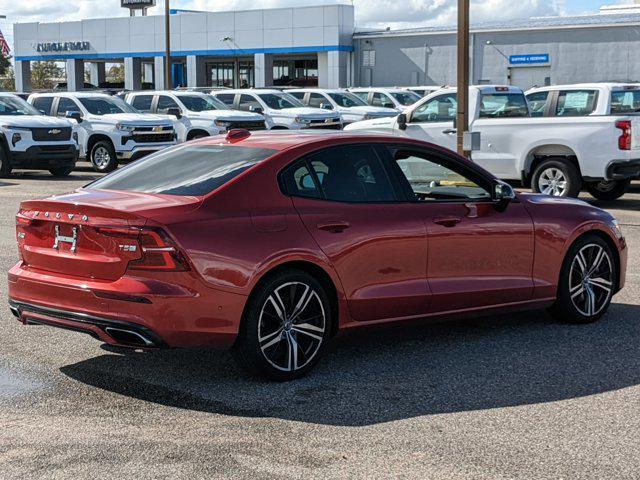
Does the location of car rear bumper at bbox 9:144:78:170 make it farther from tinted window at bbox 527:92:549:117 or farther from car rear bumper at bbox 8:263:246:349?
car rear bumper at bbox 8:263:246:349

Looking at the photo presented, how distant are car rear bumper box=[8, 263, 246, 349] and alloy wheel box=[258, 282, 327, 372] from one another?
0.24 meters

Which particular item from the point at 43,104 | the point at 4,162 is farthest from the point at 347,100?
the point at 4,162

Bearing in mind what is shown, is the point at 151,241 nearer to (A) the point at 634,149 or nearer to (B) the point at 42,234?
(B) the point at 42,234

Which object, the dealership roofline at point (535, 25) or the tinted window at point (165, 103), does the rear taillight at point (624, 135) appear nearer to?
the tinted window at point (165, 103)

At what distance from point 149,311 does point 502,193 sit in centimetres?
287

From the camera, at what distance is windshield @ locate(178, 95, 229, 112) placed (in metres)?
27.6

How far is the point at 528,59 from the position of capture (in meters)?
55.4

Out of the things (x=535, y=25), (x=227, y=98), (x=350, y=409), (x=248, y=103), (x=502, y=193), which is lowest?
(x=350, y=409)

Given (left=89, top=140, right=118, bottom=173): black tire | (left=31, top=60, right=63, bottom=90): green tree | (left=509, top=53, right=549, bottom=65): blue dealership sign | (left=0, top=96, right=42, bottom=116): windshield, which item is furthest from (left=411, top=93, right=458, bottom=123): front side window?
(left=31, top=60, right=63, bottom=90): green tree

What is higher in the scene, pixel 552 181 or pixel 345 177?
pixel 345 177

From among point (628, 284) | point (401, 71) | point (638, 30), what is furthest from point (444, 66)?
point (628, 284)

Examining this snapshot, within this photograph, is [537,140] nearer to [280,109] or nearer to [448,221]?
[448,221]

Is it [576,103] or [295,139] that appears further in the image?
[576,103]

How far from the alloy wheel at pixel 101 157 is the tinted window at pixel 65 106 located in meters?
1.22
